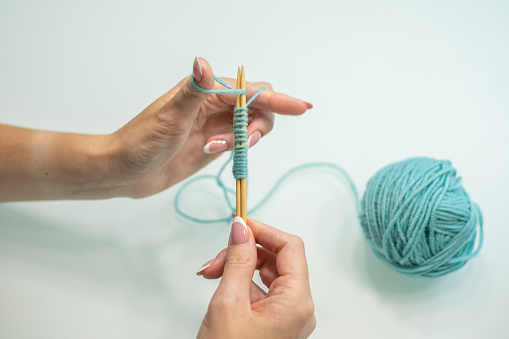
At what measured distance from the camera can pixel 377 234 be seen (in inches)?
34.5

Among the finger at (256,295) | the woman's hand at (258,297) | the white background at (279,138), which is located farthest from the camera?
the white background at (279,138)

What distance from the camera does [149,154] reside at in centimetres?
76

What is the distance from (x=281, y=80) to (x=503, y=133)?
64cm

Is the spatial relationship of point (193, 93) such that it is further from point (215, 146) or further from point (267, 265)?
point (267, 265)

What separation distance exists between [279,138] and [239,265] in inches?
20.8

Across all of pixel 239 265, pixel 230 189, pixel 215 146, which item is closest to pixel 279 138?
pixel 230 189

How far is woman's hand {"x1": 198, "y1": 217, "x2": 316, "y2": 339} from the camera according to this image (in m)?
0.56

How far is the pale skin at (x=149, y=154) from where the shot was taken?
675mm

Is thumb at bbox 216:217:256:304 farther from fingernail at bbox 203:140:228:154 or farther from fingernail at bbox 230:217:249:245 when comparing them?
fingernail at bbox 203:140:228:154

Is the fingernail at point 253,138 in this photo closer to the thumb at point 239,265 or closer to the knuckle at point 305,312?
the thumb at point 239,265

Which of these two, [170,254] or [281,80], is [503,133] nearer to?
[281,80]

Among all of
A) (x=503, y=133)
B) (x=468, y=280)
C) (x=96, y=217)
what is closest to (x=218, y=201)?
(x=96, y=217)

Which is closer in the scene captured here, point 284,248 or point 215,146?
point 284,248

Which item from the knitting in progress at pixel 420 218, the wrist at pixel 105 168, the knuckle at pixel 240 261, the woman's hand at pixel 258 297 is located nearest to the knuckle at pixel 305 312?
the woman's hand at pixel 258 297
